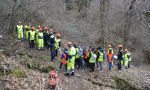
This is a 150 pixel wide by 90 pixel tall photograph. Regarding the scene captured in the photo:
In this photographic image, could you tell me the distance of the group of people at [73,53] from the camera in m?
20.5

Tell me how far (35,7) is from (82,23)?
760 centimetres

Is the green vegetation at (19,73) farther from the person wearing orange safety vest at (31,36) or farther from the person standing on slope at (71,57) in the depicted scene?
the person wearing orange safety vest at (31,36)

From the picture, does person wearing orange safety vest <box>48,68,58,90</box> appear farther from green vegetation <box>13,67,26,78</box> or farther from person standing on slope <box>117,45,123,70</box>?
person standing on slope <box>117,45,123,70</box>

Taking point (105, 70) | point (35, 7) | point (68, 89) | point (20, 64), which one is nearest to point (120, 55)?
point (105, 70)

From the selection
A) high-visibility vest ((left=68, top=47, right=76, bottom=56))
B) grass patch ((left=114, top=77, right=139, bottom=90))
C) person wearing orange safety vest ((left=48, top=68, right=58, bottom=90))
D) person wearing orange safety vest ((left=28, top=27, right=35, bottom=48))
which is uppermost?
person wearing orange safety vest ((left=28, top=27, right=35, bottom=48))

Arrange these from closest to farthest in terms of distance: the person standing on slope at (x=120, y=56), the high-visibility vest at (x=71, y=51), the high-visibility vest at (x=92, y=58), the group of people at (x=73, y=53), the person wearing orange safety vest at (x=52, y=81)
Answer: the person wearing orange safety vest at (x=52, y=81)
the high-visibility vest at (x=71, y=51)
the group of people at (x=73, y=53)
the high-visibility vest at (x=92, y=58)
the person standing on slope at (x=120, y=56)

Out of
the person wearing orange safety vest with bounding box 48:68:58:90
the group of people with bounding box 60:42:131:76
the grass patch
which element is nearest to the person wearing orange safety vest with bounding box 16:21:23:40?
the group of people with bounding box 60:42:131:76

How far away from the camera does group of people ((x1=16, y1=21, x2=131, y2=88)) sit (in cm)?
2055

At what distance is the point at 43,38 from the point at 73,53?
168 inches

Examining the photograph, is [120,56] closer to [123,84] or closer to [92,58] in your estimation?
[123,84]

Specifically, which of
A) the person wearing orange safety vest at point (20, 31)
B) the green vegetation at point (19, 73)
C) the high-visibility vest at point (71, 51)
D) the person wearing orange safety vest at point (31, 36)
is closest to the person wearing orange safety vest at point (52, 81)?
the green vegetation at point (19, 73)

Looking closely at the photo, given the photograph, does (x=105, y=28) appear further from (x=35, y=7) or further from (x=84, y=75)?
(x=84, y=75)

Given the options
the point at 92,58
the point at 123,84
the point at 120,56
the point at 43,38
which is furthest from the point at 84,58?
the point at 43,38

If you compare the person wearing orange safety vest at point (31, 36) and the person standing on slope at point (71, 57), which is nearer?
the person standing on slope at point (71, 57)
